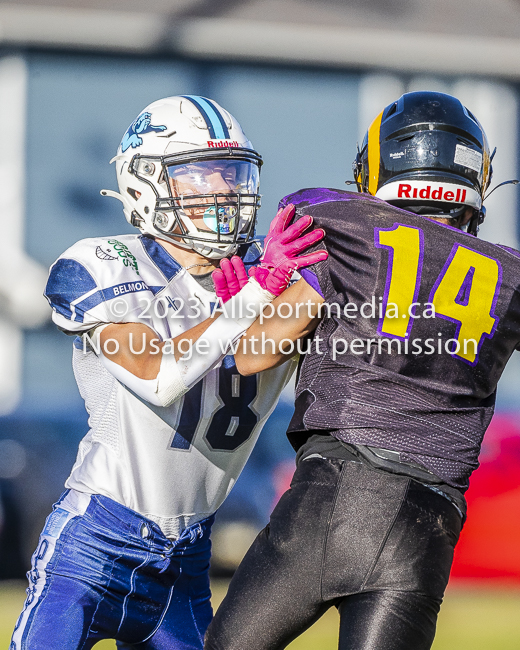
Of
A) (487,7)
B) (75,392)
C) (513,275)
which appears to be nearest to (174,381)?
(513,275)

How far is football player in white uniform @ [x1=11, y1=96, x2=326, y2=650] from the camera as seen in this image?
1932 mm

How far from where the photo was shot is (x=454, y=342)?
1709 millimetres

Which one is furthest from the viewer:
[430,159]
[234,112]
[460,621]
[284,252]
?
[234,112]

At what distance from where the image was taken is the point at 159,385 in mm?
1901

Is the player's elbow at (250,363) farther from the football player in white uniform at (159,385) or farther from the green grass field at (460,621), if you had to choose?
the green grass field at (460,621)

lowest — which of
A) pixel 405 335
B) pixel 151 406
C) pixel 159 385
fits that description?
pixel 151 406

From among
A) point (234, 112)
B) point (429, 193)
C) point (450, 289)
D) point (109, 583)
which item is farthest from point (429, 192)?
point (234, 112)

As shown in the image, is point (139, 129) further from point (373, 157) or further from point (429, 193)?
point (429, 193)

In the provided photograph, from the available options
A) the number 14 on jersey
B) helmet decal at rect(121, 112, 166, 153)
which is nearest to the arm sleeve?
the number 14 on jersey

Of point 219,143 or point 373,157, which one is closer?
point 373,157

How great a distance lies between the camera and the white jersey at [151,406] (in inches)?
79.7

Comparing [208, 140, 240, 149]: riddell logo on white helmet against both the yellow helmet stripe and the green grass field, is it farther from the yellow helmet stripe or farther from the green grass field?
the green grass field

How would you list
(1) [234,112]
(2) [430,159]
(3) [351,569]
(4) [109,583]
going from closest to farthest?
(3) [351,569] → (2) [430,159] → (4) [109,583] → (1) [234,112]

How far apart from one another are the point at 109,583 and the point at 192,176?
1.15 m
